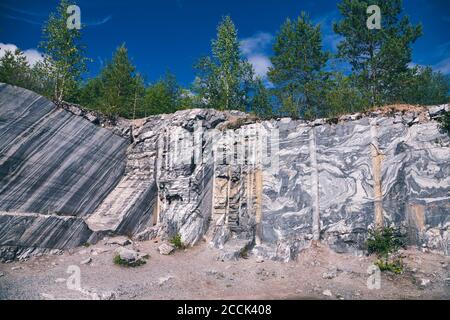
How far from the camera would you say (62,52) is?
22719mm

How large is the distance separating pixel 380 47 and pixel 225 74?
11989 mm

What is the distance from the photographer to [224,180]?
62.3ft

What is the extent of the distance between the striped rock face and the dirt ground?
97 cm

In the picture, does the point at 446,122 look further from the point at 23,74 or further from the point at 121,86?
the point at 23,74

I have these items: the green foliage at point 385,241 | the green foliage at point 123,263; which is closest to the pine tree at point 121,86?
the green foliage at point 123,263

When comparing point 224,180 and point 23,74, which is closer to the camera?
point 224,180

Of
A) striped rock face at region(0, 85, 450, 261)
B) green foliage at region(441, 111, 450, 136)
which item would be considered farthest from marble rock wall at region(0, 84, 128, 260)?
green foliage at region(441, 111, 450, 136)

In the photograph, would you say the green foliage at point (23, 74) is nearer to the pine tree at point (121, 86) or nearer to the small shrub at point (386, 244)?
the pine tree at point (121, 86)

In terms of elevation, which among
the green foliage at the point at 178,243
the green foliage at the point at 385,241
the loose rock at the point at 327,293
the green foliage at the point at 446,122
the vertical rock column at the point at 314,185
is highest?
the green foliage at the point at 446,122

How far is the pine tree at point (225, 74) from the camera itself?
88.8 feet

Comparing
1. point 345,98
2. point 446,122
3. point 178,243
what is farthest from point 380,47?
point 178,243

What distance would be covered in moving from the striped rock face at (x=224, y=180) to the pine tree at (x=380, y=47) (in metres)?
7.25

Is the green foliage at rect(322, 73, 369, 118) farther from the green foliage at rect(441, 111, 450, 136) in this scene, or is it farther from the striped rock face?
the green foliage at rect(441, 111, 450, 136)

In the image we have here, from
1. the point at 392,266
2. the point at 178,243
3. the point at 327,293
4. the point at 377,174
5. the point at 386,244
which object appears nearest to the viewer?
the point at 327,293
